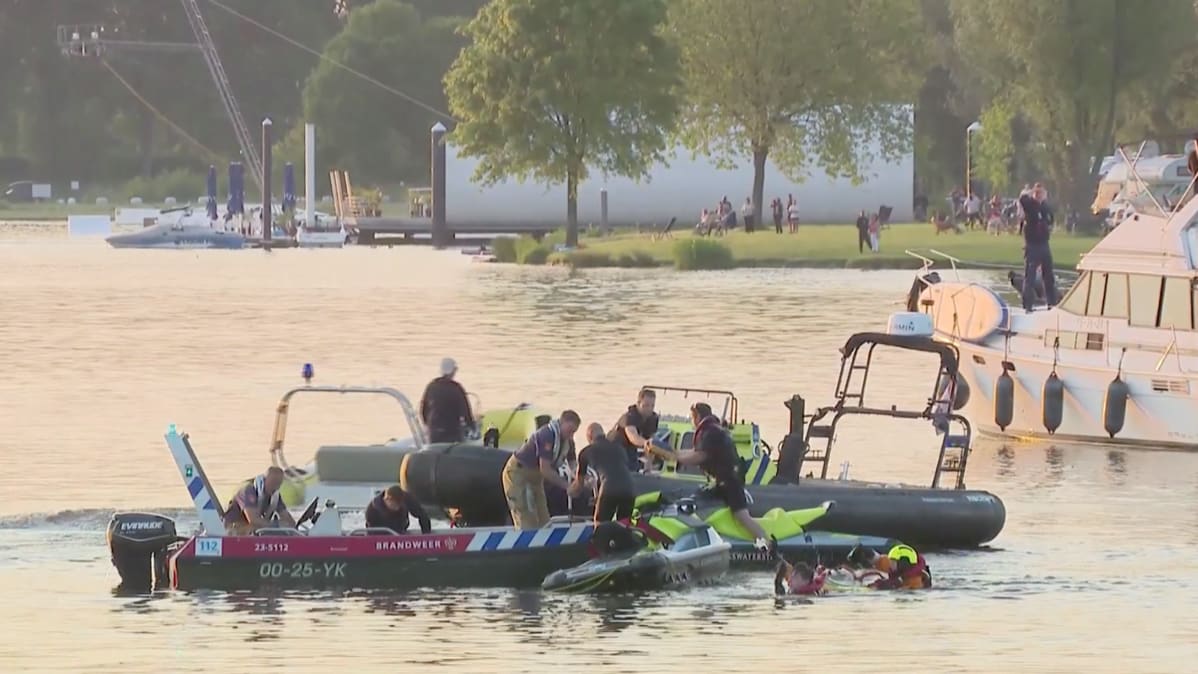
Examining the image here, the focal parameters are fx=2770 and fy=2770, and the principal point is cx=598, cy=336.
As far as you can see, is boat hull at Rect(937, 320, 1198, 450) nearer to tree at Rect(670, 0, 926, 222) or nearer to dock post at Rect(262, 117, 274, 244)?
tree at Rect(670, 0, 926, 222)

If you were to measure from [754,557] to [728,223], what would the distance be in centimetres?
8007

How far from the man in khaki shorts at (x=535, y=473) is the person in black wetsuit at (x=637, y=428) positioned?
1.95 m

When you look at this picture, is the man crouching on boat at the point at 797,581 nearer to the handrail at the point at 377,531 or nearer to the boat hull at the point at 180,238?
the handrail at the point at 377,531

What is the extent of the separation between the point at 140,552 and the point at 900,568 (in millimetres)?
7499

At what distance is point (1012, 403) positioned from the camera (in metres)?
40.9

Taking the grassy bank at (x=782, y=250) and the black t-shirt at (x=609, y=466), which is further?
the grassy bank at (x=782, y=250)

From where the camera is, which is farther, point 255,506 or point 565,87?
point 565,87

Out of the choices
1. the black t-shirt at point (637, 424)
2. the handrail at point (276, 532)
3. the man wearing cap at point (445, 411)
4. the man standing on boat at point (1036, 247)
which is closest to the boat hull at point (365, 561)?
the handrail at point (276, 532)

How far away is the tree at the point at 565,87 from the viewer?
104 meters

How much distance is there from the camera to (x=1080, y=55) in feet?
323

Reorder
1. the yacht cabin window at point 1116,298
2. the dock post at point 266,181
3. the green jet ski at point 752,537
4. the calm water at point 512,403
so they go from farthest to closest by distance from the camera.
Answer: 1. the dock post at point 266,181
2. the yacht cabin window at point 1116,298
3. the green jet ski at point 752,537
4. the calm water at point 512,403

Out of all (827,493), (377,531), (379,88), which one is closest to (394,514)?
(377,531)

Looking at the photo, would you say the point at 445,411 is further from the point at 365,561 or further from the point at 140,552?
the point at 140,552

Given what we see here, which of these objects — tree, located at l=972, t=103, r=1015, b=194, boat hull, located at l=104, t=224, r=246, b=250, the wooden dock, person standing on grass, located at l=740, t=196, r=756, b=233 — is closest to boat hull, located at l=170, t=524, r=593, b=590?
person standing on grass, located at l=740, t=196, r=756, b=233
